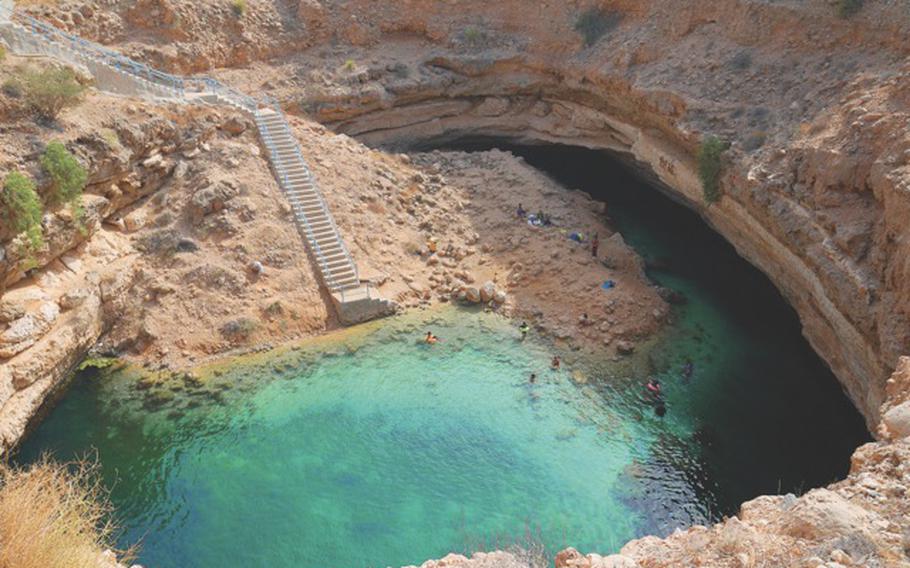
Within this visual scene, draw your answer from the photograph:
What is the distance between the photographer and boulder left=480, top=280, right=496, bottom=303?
2491cm

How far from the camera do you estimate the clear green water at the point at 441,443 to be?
16812 millimetres

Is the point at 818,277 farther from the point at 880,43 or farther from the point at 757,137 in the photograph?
the point at 880,43

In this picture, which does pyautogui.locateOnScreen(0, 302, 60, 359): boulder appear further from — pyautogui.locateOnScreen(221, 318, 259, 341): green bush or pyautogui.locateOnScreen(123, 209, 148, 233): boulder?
pyautogui.locateOnScreen(221, 318, 259, 341): green bush

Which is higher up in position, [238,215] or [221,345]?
[238,215]

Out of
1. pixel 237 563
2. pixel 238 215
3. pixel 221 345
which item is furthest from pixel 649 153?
pixel 237 563

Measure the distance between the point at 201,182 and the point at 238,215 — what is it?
182cm

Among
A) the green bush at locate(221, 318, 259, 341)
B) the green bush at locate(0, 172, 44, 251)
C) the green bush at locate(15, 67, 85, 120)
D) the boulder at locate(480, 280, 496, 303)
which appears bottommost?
the green bush at locate(0, 172, 44, 251)

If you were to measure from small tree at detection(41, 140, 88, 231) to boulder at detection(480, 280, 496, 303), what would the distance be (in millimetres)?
13207

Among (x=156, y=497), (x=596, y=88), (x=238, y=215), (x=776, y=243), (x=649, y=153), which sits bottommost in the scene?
(x=156, y=497)

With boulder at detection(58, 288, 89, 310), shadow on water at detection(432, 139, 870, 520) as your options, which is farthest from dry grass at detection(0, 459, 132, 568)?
shadow on water at detection(432, 139, 870, 520)

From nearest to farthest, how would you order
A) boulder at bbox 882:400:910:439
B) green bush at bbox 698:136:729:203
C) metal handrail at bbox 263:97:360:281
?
1. boulder at bbox 882:400:910:439
2. green bush at bbox 698:136:729:203
3. metal handrail at bbox 263:97:360:281

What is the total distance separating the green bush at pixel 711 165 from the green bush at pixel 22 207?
813 inches

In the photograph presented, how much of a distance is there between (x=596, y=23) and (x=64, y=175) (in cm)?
2365

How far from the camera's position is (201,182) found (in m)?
24.9
